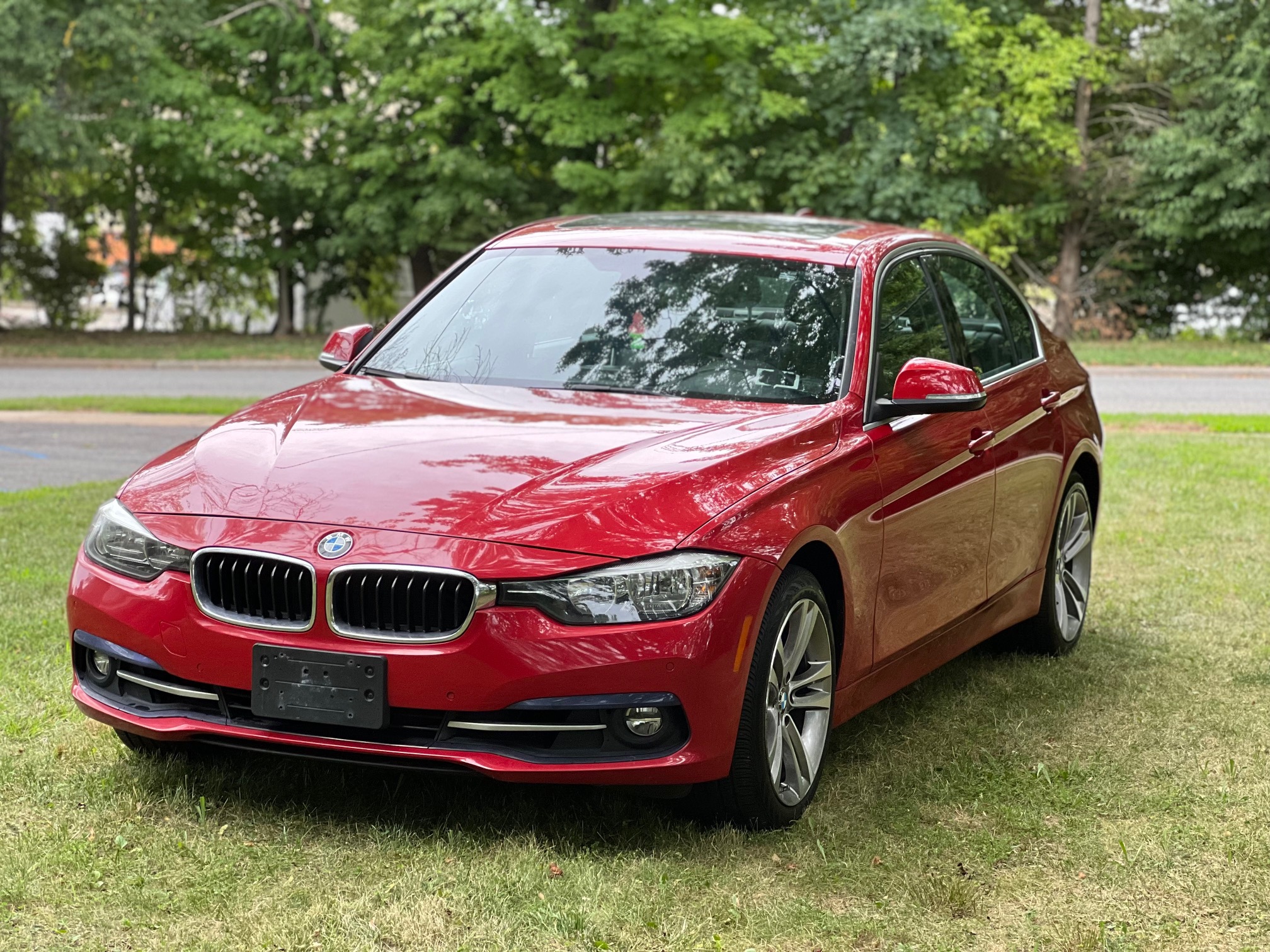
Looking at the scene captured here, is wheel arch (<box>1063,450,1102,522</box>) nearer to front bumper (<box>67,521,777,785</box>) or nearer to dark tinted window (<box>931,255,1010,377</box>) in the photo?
dark tinted window (<box>931,255,1010,377</box>)

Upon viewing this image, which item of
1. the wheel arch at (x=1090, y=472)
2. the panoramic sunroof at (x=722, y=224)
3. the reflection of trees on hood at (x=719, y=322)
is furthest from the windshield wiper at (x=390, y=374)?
the wheel arch at (x=1090, y=472)

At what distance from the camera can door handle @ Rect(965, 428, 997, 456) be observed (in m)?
5.56

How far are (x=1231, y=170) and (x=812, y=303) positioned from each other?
86.4ft

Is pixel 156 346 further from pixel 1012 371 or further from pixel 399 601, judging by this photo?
pixel 399 601

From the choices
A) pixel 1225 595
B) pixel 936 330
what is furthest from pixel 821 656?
pixel 1225 595

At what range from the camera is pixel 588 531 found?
394cm

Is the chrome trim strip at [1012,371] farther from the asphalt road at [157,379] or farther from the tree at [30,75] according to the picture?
the tree at [30,75]

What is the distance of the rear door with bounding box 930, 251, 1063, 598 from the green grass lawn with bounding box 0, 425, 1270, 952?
60 cm

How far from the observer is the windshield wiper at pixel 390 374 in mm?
5309

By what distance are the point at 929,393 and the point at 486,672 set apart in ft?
5.84

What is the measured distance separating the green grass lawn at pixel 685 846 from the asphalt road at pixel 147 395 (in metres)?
6.60

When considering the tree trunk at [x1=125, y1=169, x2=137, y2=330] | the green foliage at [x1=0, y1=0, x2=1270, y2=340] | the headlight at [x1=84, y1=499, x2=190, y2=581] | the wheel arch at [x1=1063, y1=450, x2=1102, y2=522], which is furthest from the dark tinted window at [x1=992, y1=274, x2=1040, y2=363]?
the tree trunk at [x1=125, y1=169, x2=137, y2=330]

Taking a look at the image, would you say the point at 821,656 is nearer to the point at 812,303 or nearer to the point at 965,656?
the point at 812,303

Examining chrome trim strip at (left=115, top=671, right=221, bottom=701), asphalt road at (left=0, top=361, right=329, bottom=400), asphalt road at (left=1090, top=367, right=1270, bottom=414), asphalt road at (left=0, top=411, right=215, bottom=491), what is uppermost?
chrome trim strip at (left=115, top=671, right=221, bottom=701)
